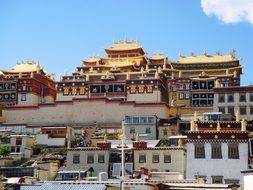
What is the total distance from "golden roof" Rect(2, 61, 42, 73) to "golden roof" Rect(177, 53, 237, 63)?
83.1 ft

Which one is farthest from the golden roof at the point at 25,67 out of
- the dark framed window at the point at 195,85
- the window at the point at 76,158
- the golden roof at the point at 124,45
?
the window at the point at 76,158

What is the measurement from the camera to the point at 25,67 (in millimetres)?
96438

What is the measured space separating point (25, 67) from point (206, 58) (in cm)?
3191

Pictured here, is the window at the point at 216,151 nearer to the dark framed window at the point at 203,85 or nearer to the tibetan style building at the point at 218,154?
the tibetan style building at the point at 218,154

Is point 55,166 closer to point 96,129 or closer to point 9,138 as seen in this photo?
point 9,138

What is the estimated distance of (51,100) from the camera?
8994cm

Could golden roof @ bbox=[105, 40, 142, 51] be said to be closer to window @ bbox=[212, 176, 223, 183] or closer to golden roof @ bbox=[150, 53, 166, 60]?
golden roof @ bbox=[150, 53, 166, 60]

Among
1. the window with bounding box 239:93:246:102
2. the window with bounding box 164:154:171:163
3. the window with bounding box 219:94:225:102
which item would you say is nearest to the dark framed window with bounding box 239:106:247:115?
the window with bounding box 239:93:246:102

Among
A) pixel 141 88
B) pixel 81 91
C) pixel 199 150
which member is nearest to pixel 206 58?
pixel 141 88

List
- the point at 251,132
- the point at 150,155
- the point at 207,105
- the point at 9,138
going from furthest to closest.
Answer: the point at 207,105, the point at 9,138, the point at 251,132, the point at 150,155

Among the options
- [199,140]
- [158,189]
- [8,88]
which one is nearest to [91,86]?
[8,88]

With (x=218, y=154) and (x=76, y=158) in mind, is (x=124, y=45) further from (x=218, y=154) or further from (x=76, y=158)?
(x=218, y=154)

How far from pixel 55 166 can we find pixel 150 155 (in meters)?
9.37

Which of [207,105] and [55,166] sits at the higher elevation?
[207,105]
